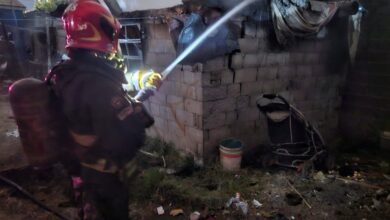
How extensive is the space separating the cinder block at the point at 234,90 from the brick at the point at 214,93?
0.11m

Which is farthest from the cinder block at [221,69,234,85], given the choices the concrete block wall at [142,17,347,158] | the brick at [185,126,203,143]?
the brick at [185,126,203,143]

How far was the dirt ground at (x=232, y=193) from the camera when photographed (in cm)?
430

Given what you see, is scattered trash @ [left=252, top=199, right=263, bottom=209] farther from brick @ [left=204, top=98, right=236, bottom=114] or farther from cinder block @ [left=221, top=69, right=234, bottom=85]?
cinder block @ [left=221, top=69, right=234, bottom=85]

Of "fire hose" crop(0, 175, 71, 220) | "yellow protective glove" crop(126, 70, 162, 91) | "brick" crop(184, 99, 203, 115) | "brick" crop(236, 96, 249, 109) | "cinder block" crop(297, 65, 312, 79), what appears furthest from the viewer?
"cinder block" crop(297, 65, 312, 79)

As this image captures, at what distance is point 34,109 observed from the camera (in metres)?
2.50

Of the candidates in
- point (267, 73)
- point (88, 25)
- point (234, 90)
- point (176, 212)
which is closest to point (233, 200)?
point (176, 212)

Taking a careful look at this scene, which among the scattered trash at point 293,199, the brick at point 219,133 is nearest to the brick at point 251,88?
the brick at point 219,133

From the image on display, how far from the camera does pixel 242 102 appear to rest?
5.66 meters

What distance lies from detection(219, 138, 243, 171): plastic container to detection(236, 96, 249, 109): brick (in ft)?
2.07

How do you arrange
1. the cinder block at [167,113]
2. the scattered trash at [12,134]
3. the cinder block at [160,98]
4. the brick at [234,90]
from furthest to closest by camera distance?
the scattered trash at [12,134]
the cinder block at [160,98]
the cinder block at [167,113]
the brick at [234,90]

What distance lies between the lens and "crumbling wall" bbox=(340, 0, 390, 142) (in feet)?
21.5

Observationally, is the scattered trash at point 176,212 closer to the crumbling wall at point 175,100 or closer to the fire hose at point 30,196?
the crumbling wall at point 175,100

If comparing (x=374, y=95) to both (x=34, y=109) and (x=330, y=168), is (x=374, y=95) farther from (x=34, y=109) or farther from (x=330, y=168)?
(x=34, y=109)

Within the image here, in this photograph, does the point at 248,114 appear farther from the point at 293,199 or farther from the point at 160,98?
the point at 293,199
